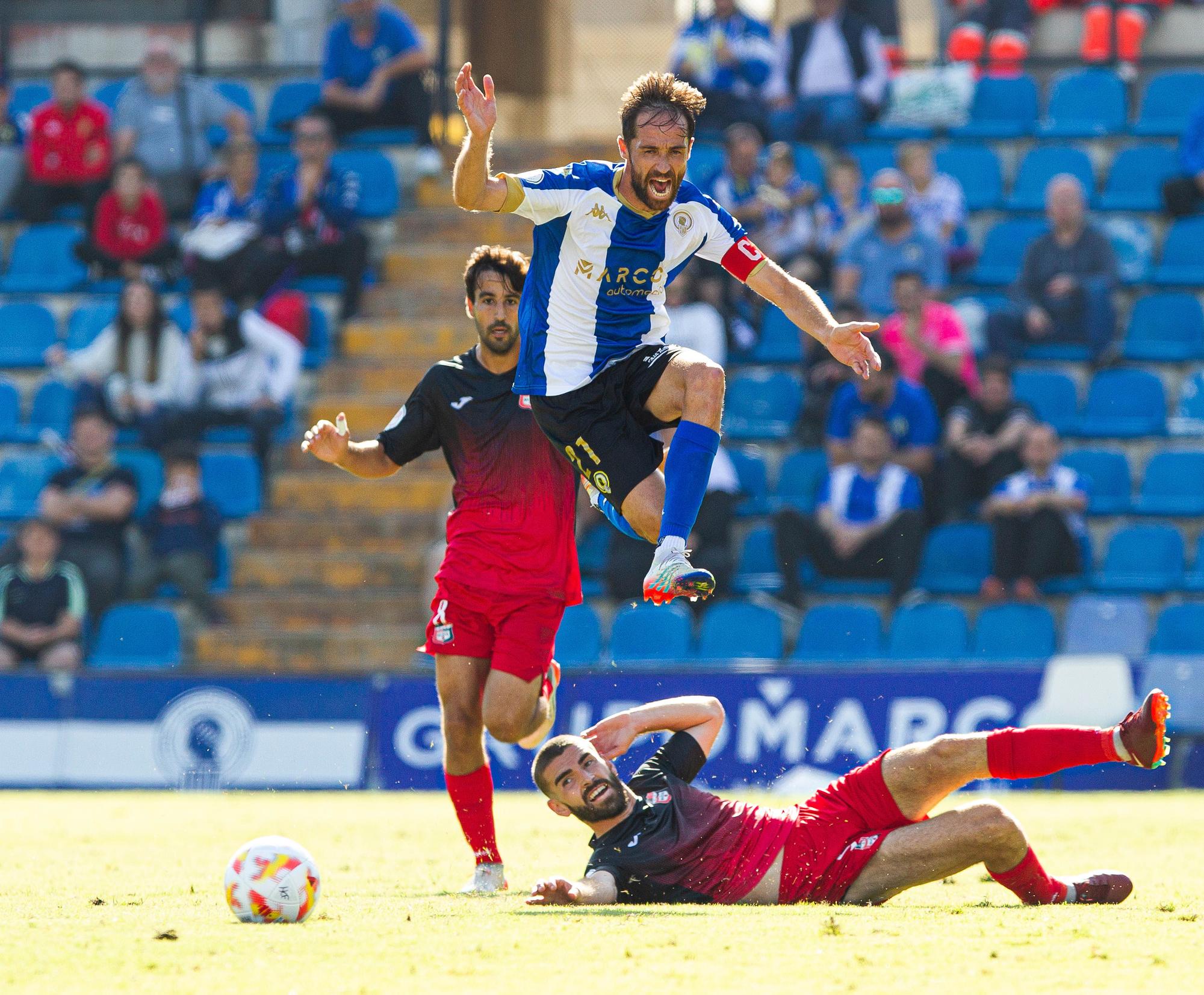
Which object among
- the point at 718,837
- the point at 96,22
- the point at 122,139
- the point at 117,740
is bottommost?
the point at 117,740

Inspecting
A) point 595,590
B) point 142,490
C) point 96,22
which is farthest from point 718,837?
point 96,22

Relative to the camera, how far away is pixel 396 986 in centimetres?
487

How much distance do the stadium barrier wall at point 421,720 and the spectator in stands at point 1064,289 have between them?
3400mm

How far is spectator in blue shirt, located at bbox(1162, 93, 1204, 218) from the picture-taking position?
15.5 m

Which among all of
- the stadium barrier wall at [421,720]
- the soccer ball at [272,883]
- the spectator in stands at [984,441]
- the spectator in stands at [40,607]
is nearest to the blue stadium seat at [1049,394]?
the spectator in stands at [984,441]

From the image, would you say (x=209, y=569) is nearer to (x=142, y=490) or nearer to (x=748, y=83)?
(x=142, y=490)

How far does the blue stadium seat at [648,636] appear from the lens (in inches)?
542

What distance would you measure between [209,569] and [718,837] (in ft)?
28.7

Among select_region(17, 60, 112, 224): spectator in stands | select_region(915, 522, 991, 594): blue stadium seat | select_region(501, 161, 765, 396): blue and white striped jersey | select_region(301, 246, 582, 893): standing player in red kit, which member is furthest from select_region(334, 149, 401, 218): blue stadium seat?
select_region(501, 161, 765, 396): blue and white striped jersey

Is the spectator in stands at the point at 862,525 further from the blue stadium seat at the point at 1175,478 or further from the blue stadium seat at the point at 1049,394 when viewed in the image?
the blue stadium seat at the point at 1175,478

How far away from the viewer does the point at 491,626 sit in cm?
792

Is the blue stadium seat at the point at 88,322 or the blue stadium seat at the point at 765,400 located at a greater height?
the blue stadium seat at the point at 88,322

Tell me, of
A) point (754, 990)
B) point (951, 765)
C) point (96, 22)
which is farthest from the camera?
point (96, 22)

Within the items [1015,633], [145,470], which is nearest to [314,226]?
[145,470]
